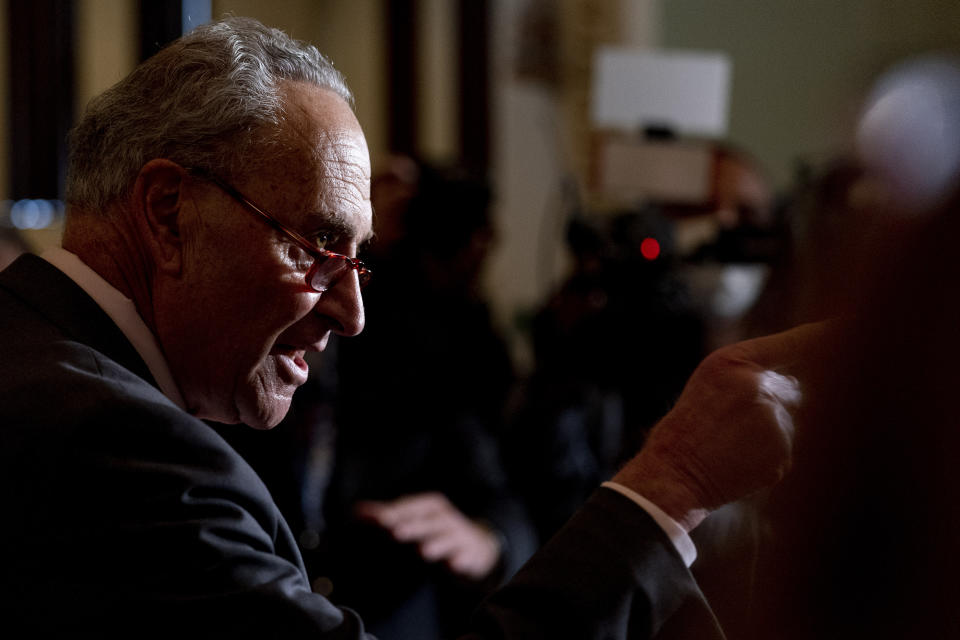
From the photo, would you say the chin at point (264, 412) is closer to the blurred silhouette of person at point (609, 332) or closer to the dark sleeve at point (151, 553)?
the dark sleeve at point (151, 553)

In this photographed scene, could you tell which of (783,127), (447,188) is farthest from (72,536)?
(783,127)

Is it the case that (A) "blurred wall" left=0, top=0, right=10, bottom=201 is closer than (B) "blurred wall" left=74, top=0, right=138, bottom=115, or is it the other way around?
(A) "blurred wall" left=0, top=0, right=10, bottom=201

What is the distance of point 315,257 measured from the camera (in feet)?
3.12

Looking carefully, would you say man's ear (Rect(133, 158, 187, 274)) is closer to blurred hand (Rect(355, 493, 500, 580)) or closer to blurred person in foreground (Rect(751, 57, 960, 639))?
blurred person in foreground (Rect(751, 57, 960, 639))

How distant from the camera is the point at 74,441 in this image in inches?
29.2

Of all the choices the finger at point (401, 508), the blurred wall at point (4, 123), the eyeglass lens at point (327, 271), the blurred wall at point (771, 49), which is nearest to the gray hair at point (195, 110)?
the eyeglass lens at point (327, 271)

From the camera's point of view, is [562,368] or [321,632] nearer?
[321,632]

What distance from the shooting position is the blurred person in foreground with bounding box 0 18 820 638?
736 millimetres

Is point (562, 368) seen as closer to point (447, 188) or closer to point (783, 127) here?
point (447, 188)

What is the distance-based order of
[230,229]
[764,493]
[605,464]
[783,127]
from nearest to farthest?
[764,493] < [230,229] < [605,464] < [783,127]

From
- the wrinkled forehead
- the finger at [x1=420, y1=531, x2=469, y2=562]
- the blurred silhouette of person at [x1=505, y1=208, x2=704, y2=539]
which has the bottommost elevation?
the finger at [x1=420, y1=531, x2=469, y2=562]

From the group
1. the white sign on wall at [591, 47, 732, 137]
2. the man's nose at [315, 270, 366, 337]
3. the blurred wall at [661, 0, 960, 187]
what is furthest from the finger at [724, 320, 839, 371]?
the blurred wall at [661, 0, 960, 187]

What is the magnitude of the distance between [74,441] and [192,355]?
22 cm

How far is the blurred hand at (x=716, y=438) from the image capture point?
27.8 inches
